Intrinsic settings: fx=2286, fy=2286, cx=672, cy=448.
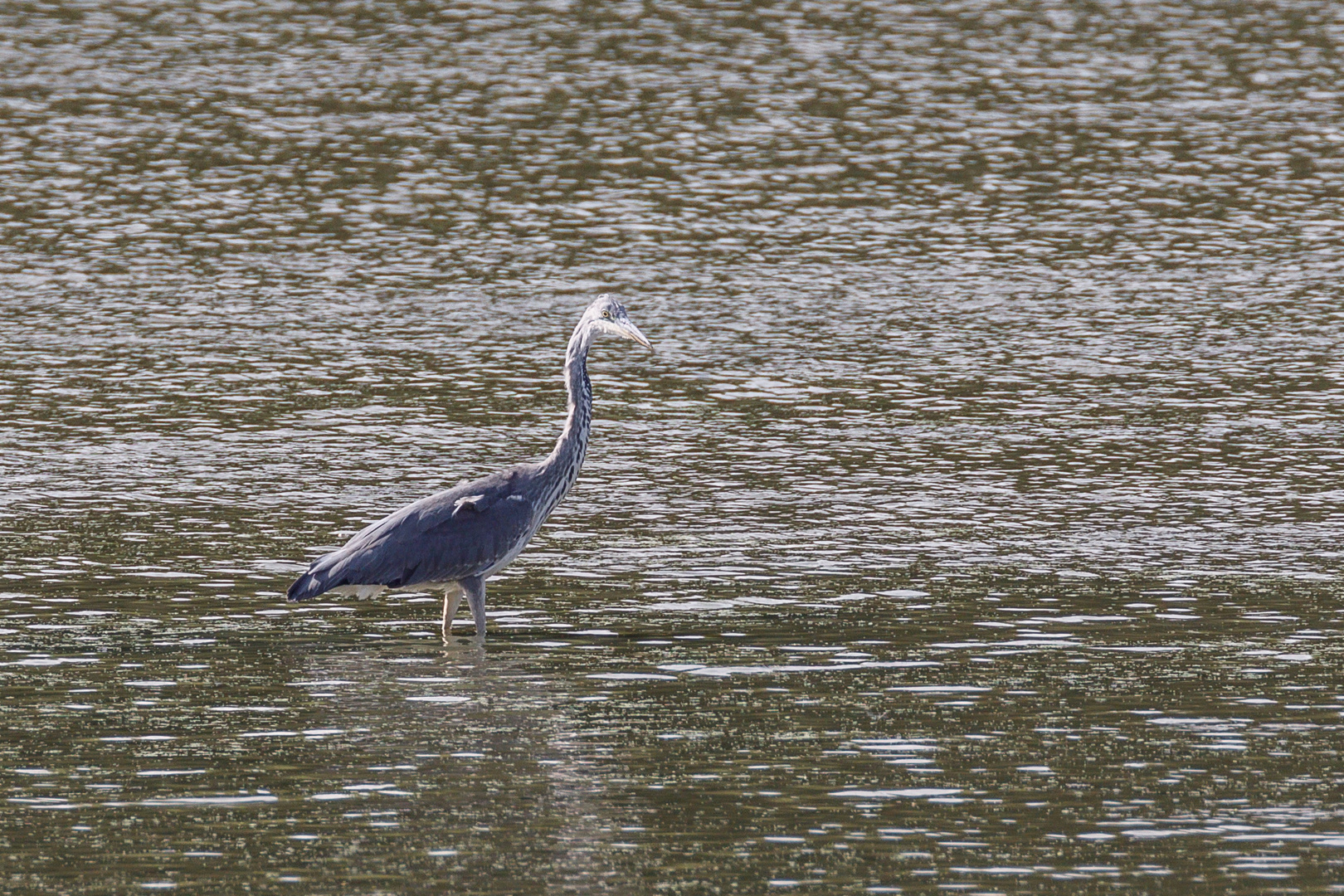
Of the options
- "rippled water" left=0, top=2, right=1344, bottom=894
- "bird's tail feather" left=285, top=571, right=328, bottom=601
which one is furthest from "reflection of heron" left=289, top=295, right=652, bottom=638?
"rippled water" left=0, top=2, right=1344, bottom=894

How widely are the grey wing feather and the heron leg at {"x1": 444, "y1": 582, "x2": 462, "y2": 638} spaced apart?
0.26 metres

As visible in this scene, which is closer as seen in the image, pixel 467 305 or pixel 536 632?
pixel 536 632

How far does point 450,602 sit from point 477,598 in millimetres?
362

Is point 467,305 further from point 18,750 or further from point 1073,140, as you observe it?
point 18,750

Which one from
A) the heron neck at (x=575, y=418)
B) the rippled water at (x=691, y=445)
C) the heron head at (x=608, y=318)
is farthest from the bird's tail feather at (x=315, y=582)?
the heron head at (x=608, y=318)

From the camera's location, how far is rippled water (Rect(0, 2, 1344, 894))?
41.9ft

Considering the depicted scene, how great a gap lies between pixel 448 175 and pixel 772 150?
5193 millimetres

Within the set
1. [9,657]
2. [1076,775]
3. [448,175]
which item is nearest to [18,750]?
[9,657]

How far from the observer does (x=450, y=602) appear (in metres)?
17.1

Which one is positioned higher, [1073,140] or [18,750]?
[18,750]

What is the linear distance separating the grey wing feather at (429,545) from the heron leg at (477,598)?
83mm

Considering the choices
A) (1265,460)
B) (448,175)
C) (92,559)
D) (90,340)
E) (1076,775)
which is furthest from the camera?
(448,175)

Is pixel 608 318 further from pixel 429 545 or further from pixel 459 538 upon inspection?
pixel 429 545

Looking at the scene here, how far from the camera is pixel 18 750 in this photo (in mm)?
13812
